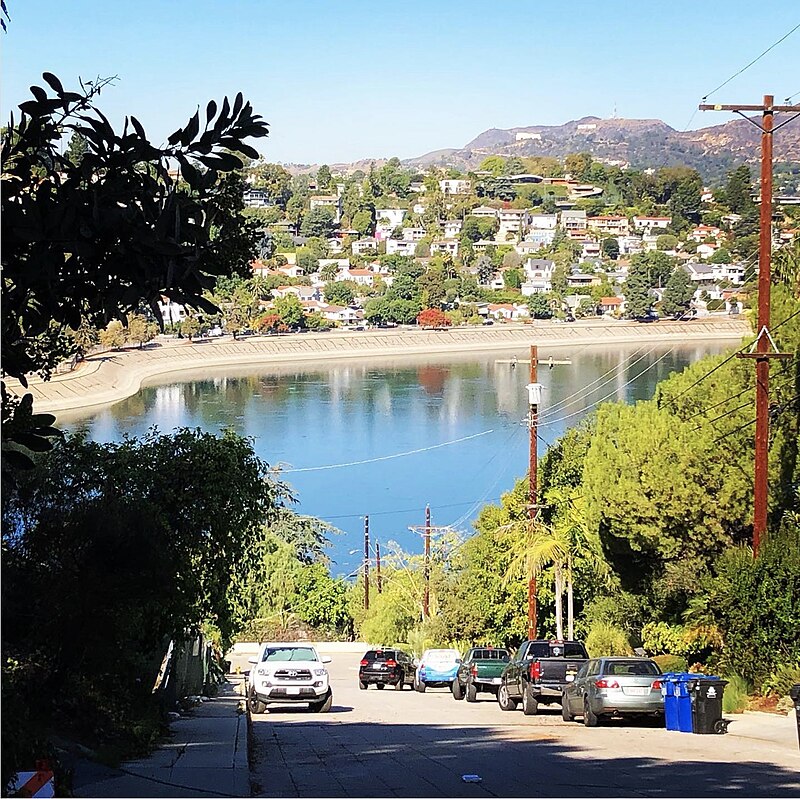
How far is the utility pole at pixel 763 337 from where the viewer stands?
2131 cm

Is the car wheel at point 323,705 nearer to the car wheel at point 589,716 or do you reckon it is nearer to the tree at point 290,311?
the car wheel at point 589,716

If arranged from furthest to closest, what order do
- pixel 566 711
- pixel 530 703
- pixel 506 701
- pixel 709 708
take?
pixel 506 701 → pixel 530 703 → pixel 566 711 → pixel 709 708

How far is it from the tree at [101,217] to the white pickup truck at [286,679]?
18264 mm

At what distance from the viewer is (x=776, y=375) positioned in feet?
81.5

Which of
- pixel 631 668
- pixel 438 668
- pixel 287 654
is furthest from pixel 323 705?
pixel 438 668

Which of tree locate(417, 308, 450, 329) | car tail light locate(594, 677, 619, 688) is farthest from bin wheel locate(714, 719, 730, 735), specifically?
tree locate(417, 308, 450, 329)

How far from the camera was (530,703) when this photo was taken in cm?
2288

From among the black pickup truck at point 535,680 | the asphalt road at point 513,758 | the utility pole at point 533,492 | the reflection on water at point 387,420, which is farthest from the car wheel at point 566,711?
the reflection on water at point 387,420

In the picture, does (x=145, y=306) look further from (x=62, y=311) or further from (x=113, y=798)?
(x=113, y=798)

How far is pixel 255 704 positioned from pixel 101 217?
1971cm

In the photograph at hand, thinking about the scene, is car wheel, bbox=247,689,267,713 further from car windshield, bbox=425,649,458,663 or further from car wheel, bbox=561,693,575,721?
car windshield, bbox=425,649,458,663

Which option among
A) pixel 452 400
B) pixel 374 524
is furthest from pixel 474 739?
pixel 452 400

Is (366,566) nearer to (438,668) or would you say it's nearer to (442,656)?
(442,656)

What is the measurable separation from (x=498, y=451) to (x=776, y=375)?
86.7 m
